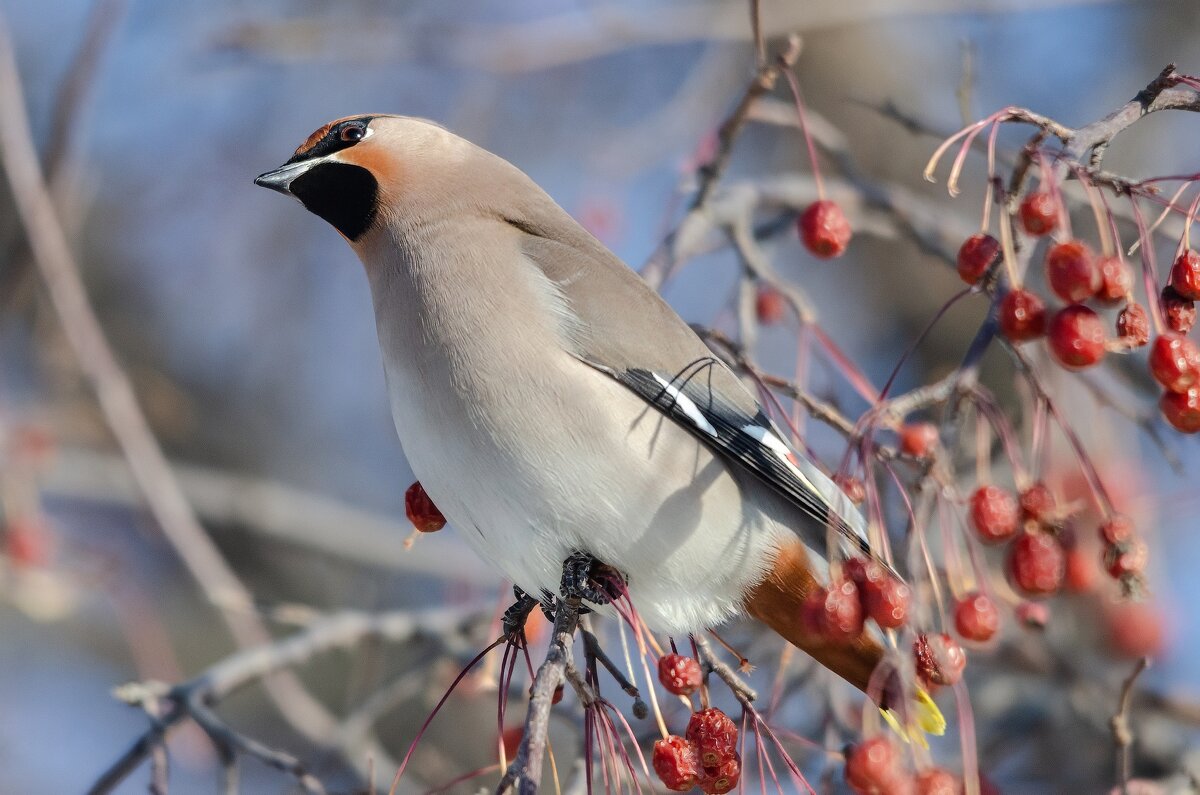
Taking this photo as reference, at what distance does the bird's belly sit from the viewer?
2.62 meters

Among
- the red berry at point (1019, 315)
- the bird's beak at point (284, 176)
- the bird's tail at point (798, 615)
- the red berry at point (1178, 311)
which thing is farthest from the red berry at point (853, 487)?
the bird's beak at point (284, 176)

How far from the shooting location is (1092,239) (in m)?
4.07

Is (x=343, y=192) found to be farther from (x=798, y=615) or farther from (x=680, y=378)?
(x=798, y=615)

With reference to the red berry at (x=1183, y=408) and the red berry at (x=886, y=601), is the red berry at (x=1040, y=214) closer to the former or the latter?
the red berry at (x=1183, y=408)

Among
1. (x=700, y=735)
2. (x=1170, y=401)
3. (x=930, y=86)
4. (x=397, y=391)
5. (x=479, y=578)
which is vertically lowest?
(x=700, y=735)

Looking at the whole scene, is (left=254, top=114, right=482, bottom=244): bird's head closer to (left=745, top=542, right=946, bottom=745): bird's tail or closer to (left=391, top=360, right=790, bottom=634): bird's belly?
(left=391, top=360, right=790, bottom=634): bird's belly

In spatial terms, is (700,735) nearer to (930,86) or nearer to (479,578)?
(479,578)

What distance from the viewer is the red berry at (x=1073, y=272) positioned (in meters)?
1.96

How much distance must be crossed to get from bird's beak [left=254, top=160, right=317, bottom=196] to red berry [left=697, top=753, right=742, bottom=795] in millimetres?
1658

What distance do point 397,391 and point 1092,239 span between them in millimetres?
2373

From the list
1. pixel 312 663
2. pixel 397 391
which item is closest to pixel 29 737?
pixel 312 663

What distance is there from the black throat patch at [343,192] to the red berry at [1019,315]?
1.64 meters

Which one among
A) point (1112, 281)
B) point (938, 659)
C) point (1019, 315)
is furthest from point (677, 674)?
point (1112, 281)

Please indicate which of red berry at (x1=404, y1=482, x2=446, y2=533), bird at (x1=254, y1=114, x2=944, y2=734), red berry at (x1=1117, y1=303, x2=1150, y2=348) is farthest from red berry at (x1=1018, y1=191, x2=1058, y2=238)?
red berry at (x1=404, y1=482, x2=446, y2=533)
